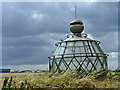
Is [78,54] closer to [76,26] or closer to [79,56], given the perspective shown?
[79,56]

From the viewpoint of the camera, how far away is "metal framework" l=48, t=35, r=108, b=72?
13.9 meters

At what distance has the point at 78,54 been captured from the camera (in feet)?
45.9

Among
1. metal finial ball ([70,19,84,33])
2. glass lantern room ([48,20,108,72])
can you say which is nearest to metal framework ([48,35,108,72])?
glass lantern room ([48,20,108,72])

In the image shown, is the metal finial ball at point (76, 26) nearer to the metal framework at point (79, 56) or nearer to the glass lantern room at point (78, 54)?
the glass lantern room at point (78, 54)

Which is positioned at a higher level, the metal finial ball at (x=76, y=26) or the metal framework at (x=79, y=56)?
the metal finial ball at (x=76, y=26)

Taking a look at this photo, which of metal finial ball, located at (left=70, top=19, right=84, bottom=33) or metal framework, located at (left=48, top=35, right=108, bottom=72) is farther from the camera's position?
metal finial ball, located at (left=70, top=19, right=84, bottom=33)

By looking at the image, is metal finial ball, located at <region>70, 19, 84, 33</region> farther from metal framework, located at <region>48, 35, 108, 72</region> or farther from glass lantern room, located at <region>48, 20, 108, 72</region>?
metal framework, located at <region>48, 35, 108, 72</region>

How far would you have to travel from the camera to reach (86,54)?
1384 cm

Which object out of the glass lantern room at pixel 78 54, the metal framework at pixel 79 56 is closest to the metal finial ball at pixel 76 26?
the glass lantern room at pixel 78 54

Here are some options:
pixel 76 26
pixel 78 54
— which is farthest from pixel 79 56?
pixel 76 26

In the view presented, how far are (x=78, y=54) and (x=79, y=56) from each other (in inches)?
12.5

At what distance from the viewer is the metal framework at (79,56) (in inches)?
548

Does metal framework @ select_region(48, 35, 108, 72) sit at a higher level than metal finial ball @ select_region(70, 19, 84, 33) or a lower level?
lower

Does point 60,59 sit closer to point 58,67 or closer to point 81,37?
point 58,67
